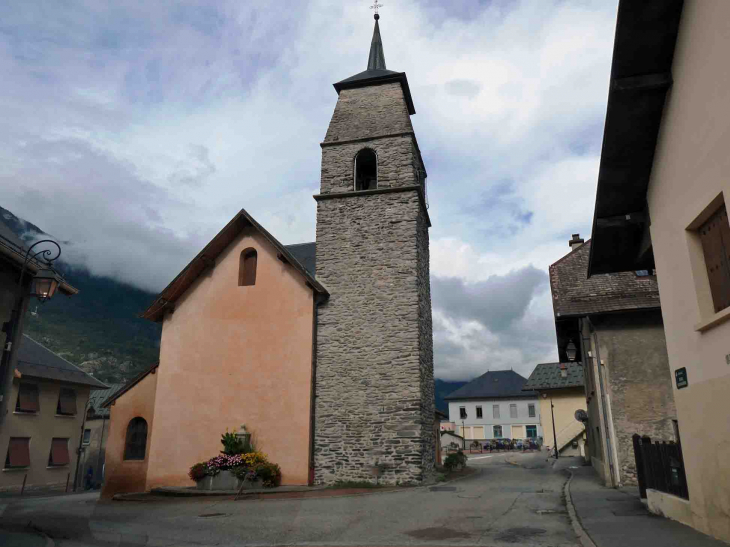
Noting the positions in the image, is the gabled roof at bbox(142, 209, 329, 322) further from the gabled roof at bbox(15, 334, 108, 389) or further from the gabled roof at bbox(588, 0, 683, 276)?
the gabled roof at bbox(15, 334, 108, 389)

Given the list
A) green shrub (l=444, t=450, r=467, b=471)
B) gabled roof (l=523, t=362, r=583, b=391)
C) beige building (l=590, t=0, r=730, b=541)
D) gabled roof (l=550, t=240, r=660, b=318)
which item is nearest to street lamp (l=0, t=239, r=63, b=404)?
beige building (l=590, t=0, r=730, b=541)

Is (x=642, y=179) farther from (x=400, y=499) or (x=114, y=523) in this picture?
(x=114, y=523)

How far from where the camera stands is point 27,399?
1128 inches

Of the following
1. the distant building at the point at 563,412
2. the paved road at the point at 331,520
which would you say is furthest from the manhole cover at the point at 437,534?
the distant building at the point at 563,412

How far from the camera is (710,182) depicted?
270 inches

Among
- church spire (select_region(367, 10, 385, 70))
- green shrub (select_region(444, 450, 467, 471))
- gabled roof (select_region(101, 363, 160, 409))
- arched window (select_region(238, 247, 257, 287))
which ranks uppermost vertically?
church spire (select_region(367, 10, 385, 70))

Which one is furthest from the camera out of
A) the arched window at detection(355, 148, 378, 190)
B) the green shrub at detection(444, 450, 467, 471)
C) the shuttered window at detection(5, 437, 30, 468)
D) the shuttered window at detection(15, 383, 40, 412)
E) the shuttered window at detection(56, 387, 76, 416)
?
the shuttered window at detection(56, 387, 76, 416)

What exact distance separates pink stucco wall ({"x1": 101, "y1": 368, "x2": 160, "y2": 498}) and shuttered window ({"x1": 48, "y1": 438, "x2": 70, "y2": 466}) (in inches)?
588

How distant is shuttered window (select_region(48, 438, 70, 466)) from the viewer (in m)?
29.9

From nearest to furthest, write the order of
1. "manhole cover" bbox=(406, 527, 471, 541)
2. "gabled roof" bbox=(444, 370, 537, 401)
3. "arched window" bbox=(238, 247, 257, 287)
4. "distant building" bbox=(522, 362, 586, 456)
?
1. "manhole cover" bbox=(406, 527, 471, 541)
2. "arched window" bbox=(238, 247, 257, 287)
3. "distant building" bbox=(522, 362, 586, 456)
4. "gabled roof" bbox=(444, 370, 537, 401)

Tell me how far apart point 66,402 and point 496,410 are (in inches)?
1972

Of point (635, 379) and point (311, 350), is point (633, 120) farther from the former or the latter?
point (311, 350)

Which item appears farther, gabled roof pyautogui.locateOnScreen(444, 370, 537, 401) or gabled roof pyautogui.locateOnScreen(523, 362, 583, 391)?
gabled roof pyautogui.locateOnScreen(444, 370, 537, 401)

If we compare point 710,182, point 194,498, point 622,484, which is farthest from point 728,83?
point 194,498
